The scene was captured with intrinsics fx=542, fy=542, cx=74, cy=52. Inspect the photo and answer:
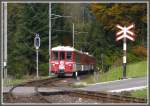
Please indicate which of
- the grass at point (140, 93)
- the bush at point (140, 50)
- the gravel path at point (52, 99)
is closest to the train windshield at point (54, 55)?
the bush at point (140, 50)

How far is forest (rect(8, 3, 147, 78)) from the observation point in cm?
3156

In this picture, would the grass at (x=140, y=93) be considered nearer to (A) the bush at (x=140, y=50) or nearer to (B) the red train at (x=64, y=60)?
(B) the red train at (x=64, y=60)

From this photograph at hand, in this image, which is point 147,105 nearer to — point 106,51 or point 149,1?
point 149,1

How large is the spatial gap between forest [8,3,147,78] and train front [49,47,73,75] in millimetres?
2513

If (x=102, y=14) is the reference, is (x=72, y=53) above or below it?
below

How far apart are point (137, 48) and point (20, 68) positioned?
11217mm

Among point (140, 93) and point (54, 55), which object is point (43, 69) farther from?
point (140, 93)

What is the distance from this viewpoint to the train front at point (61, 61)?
36.1m

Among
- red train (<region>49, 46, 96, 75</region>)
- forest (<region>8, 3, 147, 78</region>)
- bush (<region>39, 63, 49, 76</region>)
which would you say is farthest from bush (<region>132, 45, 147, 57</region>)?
bush (<region>39, 63, 49, 76</region>)

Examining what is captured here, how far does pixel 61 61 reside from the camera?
36.3m

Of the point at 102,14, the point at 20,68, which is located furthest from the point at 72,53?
the point at 20,68

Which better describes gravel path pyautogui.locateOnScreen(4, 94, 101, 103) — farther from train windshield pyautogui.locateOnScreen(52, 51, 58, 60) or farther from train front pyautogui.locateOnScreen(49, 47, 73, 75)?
train windshield pyautogui.locateOnScreen(52, 51, 58, 60)

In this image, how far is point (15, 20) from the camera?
49.5 metres

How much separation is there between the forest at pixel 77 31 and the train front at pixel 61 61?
251 cm
